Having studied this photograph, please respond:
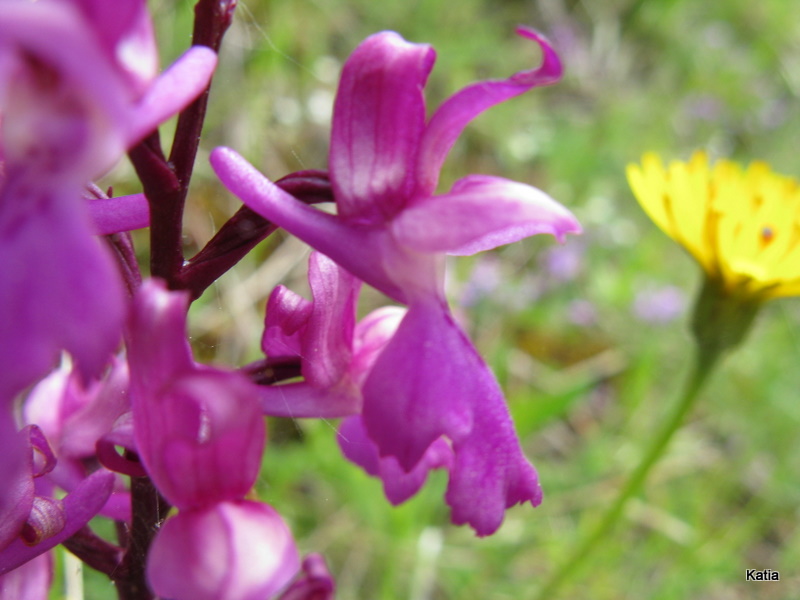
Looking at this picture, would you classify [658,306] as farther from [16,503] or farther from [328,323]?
[16,503]

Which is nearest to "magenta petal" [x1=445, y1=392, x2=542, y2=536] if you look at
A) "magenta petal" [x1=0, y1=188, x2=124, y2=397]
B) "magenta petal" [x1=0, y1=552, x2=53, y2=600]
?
"magenta petal" [x1=0, y1=188, x2=124, y2=397]

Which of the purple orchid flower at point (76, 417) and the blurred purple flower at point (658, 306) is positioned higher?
the purple orchid flower at point (76, 417)

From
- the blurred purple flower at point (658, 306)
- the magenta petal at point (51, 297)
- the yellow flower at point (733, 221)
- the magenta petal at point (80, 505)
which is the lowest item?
the blurred purple flower at point (658, 306)

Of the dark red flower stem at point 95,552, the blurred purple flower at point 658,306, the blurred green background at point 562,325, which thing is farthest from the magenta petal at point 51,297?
the blurred purple flower at point 658,306

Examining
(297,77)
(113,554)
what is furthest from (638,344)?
(113,554)

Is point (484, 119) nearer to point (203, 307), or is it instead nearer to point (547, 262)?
point (547, 262)

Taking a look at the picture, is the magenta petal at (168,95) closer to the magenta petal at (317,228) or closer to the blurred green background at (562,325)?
the magenta petal at (317,228)
